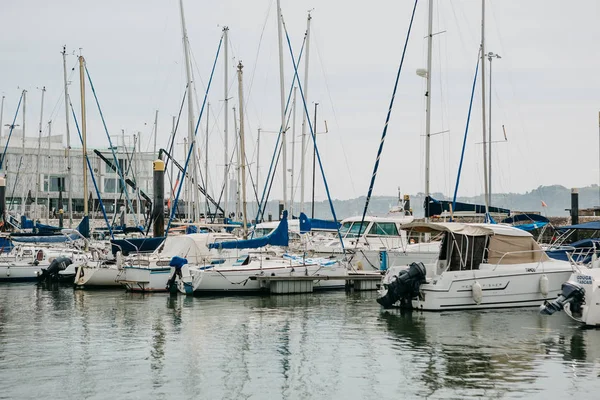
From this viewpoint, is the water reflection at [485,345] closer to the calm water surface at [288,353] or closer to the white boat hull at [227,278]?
the calm water surface at [288,353]

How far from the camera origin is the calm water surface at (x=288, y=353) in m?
16.1

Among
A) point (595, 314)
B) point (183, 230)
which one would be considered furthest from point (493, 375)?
point (183, 230)

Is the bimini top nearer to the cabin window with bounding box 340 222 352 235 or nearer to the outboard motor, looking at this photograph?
the outboard motor

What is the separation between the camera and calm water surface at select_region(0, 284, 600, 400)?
1608cm

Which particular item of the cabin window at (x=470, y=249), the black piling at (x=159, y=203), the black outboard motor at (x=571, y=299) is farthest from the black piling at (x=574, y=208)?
the black outboard motor at (x=571, y=299)

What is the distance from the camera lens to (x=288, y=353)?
1978 centimetres

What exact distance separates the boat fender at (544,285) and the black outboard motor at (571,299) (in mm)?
3335

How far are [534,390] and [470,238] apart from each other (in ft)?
37.1

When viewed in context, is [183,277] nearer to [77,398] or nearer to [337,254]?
[337,254]

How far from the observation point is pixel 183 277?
3256cm

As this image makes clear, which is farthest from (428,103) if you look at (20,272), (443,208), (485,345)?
(20,272)

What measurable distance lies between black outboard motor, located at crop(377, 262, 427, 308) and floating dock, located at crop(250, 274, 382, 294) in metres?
6.59

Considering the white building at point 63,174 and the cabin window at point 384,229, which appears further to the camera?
the white building at point 63,174

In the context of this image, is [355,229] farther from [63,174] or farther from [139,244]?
[63,174]
